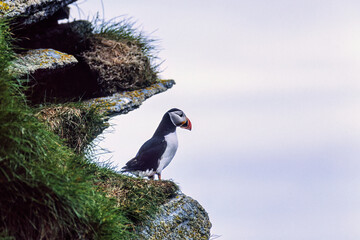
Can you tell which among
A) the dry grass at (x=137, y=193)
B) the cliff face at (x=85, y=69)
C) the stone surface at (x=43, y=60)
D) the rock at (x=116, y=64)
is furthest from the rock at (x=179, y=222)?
the stone surface at (x=43, y=60)

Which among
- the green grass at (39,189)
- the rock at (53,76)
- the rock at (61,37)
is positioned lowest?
the green grass at (39,189)

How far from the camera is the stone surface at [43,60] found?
844 centimetres

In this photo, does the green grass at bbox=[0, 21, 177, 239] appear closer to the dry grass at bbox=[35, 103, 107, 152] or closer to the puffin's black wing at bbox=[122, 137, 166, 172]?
the dry grass at bbox=[35, 103, 107, 152]

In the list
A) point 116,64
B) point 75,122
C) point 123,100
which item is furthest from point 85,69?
point 75,122

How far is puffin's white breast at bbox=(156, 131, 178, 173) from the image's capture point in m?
9.40

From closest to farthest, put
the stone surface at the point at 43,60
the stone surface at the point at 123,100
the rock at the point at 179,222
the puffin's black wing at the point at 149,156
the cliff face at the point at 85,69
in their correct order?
1. the rock at the point at 179,222
2. the stone surface at the point at 43,60
3. the cliff face at the point at 85,69
4. the puffin's black wing at the point at 149,156
5. the stone surface at the point at 123,100

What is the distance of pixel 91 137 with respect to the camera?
9.07 m

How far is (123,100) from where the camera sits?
380 inches

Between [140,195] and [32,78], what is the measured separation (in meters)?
2.73

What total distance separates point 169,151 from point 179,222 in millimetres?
1593

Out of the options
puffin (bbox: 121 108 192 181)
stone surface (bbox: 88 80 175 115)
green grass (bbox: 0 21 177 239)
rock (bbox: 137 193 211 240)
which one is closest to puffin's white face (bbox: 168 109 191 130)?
puffin (bbox: 121 108 192 181)

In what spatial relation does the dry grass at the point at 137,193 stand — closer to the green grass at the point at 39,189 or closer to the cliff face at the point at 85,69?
the cliff face at the point at 85,69

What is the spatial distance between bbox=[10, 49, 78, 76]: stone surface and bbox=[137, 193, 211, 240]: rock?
298 cm

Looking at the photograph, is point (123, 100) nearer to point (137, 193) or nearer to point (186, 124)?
point (186, 124)
